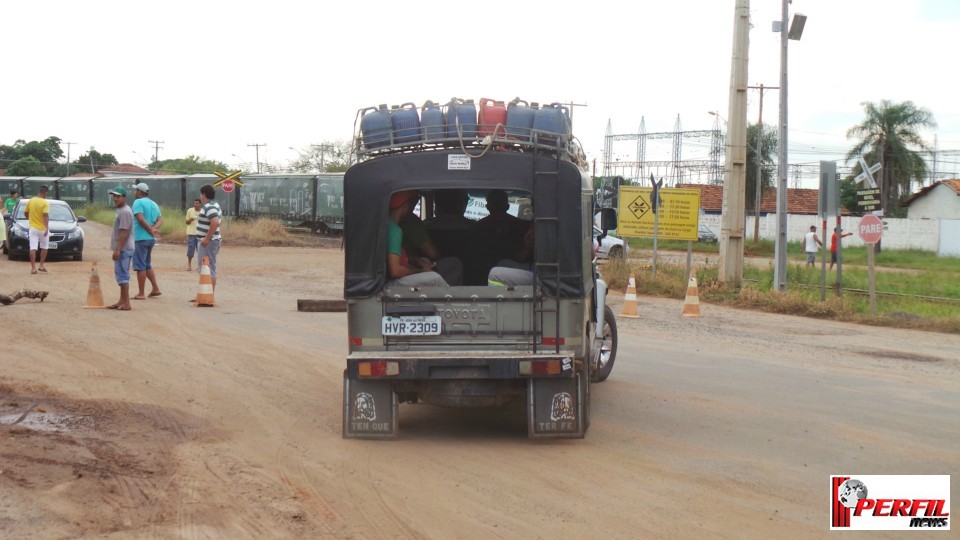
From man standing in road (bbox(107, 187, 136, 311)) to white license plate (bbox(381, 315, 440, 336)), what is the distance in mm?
8668

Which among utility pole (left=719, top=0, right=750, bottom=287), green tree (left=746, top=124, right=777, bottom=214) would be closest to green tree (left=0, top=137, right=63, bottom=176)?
green tree (left=746, top=124, right=777, bottom=214)

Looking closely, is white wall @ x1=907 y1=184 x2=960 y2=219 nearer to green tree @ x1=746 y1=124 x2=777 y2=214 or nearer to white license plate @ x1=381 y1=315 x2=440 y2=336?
green tree @ x1=746 y1=124 x2=777 y2=214

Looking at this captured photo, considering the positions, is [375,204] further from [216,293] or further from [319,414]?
[216,293]

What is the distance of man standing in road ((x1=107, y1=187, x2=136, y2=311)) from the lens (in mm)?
15312

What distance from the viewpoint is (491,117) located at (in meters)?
7.93

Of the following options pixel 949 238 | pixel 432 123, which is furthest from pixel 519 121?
pixel 949 238

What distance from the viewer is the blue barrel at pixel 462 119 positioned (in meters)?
7.88

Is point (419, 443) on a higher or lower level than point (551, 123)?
lower

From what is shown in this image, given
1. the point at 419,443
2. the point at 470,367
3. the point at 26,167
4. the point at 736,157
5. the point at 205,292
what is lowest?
the point at 419,443

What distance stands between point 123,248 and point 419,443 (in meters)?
9.16

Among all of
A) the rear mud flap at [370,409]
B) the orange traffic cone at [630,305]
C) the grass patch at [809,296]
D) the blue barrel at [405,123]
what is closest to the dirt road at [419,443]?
the rear mud flap at [370,409]

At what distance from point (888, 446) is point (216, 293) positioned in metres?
14.0

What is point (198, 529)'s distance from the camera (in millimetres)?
5574

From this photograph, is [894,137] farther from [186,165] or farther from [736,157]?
[186,165]
